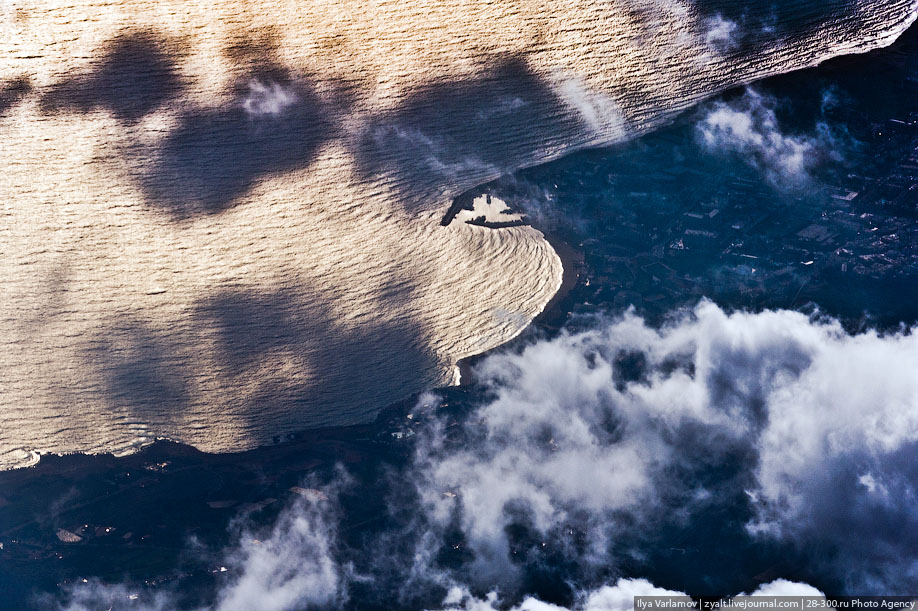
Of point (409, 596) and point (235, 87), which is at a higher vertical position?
point (235, 87)

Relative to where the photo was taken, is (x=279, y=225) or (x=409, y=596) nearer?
(x=279, y=225)

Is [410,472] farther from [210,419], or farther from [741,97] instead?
[741,97]

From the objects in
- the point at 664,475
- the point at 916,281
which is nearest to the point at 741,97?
the point at 916,281

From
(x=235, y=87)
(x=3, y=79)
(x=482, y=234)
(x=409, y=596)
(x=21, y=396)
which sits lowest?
(x=409, y=596)

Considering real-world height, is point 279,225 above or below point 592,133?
below

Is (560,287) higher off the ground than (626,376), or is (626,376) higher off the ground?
(560,287)

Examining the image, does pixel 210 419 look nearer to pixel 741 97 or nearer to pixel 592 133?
pixel 592 133

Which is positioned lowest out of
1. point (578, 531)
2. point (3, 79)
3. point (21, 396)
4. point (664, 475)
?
point (578, 531)

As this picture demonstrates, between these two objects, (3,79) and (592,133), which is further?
(592,133)


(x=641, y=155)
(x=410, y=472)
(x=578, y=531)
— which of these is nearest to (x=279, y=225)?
(x=410, y=472)
